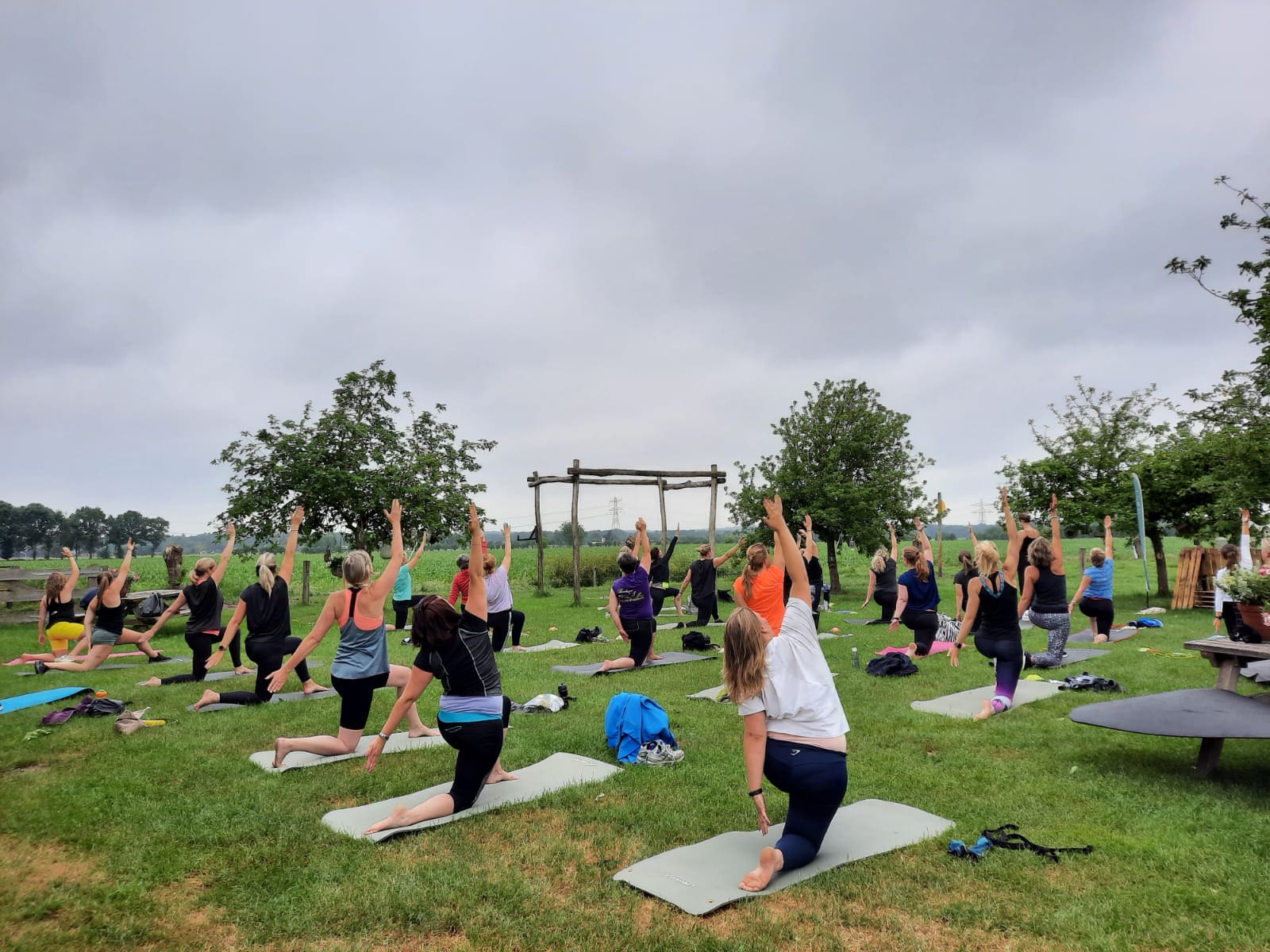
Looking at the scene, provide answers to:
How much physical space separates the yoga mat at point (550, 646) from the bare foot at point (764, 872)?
9766mm

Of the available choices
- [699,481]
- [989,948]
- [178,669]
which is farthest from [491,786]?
[699,481]

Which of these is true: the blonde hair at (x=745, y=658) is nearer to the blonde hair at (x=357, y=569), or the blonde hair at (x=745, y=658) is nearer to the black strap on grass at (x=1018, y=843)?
the black strap on grass at (x=1018, y=843)

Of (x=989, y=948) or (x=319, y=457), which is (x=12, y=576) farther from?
(x=989, y=948)

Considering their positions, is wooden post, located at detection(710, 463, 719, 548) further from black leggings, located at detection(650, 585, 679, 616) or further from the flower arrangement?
the flower arrangement

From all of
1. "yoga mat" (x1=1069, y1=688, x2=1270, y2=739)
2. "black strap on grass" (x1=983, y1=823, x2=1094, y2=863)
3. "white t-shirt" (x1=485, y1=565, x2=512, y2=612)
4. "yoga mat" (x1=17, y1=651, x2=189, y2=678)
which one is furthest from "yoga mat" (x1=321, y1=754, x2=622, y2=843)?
"yoga mat" (x1=17, y1=651, x2=189, y2=678)

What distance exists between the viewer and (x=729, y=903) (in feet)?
13.0

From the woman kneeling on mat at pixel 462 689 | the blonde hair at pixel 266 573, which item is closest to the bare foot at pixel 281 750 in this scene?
the woman kneeling on mat at pixel 462 689

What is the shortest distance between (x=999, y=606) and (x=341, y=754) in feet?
22.9

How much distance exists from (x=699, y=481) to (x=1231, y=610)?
14.5 meters

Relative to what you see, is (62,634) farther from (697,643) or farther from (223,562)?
(697,643)

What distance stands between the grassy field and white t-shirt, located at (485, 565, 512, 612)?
11.7ft

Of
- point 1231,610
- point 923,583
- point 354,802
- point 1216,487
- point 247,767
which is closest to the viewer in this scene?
point 354,802

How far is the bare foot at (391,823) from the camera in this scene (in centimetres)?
496

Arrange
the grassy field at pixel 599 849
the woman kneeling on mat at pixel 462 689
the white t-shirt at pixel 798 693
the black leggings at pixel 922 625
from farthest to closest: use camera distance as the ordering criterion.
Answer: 1. the black leggings at pixel 922 625
2. the woman kneeling on mat at pixel 462 689
3. the white t-shirt at pixel 798 693
4. the grassy field at pixel 599 849
